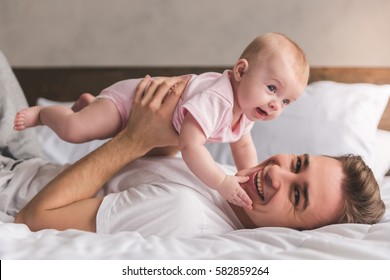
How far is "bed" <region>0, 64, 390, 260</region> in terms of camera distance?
1.10 m

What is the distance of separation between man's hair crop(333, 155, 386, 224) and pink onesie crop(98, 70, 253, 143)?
0.31 metres

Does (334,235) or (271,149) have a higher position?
(334,235)

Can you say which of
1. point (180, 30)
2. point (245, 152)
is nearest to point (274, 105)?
point (245, 152)

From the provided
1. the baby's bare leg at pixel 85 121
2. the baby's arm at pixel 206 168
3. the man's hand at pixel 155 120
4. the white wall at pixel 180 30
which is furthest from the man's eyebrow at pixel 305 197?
the white wall at pixel 180 30

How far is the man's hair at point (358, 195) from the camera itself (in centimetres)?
134

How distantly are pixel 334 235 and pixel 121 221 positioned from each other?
1.67ft

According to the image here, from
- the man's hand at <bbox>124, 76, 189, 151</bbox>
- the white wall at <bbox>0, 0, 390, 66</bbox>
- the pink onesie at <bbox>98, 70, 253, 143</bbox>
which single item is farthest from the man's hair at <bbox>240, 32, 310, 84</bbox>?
the white wall at <bbox>0, 0, 390, 66</bbox>

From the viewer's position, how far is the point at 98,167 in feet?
4.58

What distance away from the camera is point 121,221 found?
1.32m

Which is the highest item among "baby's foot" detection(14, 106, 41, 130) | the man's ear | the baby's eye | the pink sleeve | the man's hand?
the man's ear

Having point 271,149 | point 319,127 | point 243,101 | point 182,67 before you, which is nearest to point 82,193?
point 243,101

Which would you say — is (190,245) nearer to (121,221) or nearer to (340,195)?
(121,221)

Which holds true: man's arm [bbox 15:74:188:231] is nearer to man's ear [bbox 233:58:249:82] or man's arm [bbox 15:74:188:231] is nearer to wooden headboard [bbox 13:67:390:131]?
man's ear [bbox 233:58:249:82]

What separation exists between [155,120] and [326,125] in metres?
0.90
